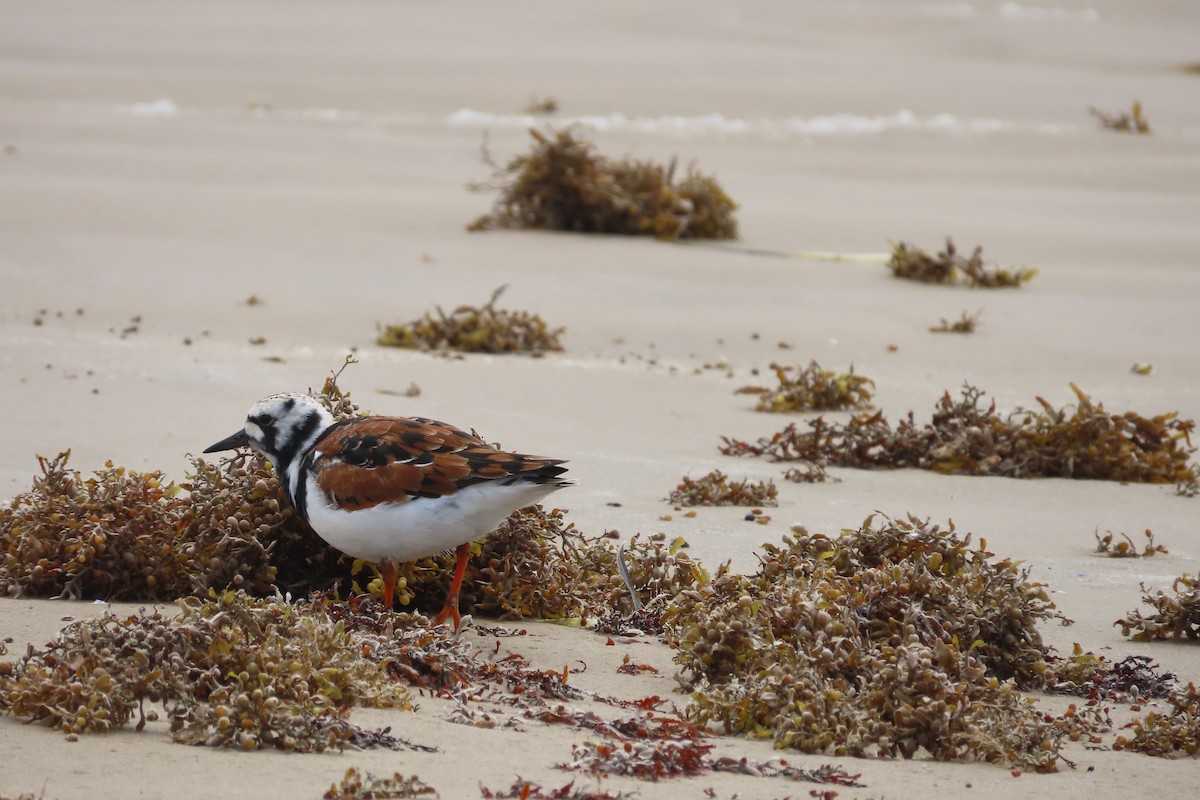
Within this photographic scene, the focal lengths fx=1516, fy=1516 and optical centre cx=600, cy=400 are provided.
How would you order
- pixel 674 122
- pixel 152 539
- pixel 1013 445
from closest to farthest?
pixel 152 539 < pixel 1013 445 < pixel 674 122

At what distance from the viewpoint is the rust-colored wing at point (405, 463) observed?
5.06 meters

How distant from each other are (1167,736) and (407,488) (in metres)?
2.49

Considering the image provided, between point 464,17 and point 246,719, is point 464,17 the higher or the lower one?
the higher one

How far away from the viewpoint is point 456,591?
528 cm

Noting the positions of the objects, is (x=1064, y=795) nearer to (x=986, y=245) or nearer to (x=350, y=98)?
(x=986, y=245)

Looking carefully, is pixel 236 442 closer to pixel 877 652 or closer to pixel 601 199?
pixel 877 652

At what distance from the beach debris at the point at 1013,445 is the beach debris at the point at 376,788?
4853mm

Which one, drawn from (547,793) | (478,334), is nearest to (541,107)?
(478,334)

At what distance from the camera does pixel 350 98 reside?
2102 centimetres

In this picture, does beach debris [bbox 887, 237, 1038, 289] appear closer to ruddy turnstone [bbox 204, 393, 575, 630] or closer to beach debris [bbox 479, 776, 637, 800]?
ruddy turnstone [bbox 204, 393, 575, 630]

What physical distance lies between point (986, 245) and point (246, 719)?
1176 cm

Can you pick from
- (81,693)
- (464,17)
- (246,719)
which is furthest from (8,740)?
(464,17)

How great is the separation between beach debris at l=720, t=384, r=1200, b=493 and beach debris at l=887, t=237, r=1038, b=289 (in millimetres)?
4667

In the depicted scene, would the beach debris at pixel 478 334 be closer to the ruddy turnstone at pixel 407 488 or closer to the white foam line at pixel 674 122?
the ruddy turnstone at pixel 407 488
